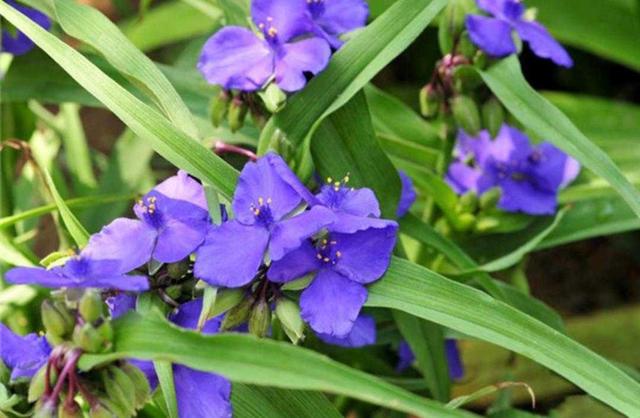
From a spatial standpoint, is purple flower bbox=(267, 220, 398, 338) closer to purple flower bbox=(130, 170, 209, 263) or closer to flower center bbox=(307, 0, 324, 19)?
purple flower bbox=(130, 170, 209, 263)

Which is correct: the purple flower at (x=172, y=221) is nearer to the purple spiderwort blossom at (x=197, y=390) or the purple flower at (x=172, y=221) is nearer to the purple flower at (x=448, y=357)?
the purple spiderwort blossom at (x=197, y=390)

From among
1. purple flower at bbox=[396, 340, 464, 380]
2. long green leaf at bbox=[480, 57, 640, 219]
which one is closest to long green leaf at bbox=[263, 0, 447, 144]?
long green leaf at bbox=[480, 57, 640, 219]

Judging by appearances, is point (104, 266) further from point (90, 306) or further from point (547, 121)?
point (547, 121)

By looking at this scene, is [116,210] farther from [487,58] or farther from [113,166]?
[487,58]

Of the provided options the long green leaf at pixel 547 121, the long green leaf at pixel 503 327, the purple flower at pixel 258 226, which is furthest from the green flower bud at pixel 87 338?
the long green leaf at pixel 547 121

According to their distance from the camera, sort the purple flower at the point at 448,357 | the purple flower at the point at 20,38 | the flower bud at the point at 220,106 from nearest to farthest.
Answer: the flower bud at the point at 220,106 → the purple flower at the point at 20,38 → the purple flower at the point at 448,357

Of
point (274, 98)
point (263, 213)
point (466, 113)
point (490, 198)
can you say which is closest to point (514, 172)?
point (490, 198)
